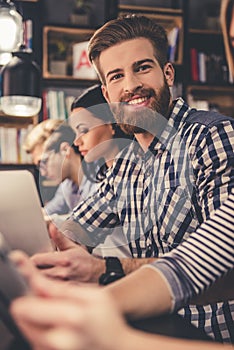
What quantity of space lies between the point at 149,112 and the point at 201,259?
85cm

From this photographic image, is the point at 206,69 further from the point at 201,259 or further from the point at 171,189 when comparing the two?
the point at 201,259

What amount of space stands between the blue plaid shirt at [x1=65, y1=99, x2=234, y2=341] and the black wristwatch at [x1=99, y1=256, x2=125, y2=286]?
0.23 m

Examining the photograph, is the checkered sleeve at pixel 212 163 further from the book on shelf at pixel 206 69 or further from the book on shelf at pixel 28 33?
the book on shelf at pixel 206 69

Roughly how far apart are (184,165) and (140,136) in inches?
11.3

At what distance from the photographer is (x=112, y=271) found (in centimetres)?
114

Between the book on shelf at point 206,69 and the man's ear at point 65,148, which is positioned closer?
the man's ear at point 65,148

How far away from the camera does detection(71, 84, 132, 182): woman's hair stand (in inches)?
87.0

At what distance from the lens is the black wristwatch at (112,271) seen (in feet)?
3.34

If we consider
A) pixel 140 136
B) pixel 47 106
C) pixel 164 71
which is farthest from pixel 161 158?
pixel 47 106

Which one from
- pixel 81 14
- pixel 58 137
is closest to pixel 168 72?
pixel 58 137

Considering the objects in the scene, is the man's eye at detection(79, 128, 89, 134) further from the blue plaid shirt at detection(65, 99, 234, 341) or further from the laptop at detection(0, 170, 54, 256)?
the laptop at detection(0, 170, 54, 256)

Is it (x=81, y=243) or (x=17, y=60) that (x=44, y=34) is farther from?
(x=81, y=243)

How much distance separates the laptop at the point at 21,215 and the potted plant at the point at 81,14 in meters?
3.06

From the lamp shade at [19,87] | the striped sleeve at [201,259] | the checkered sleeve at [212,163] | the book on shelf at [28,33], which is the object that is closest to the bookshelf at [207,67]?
the book on shelf at [28,33]
